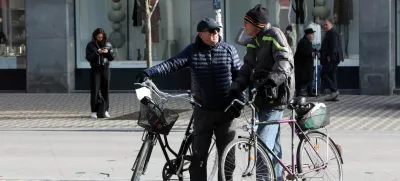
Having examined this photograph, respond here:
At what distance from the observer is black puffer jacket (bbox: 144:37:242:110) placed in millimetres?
7930

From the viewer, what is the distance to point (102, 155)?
11.5m

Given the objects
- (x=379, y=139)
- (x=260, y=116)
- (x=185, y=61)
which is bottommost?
(x=379, y=139)

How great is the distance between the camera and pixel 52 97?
20438mm

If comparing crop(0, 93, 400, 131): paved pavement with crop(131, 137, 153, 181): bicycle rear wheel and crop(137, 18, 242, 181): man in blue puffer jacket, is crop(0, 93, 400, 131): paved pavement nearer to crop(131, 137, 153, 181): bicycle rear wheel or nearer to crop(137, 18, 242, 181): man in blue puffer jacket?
crop(137, 18, 242, 181): man in blue puffer jacket

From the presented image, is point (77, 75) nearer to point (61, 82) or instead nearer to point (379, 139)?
point (61, 82)

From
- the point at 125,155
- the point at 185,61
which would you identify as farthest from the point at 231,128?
the point at 125,155

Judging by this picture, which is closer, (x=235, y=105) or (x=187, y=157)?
(x=235, y=105)

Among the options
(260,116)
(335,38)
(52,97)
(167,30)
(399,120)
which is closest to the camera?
(260,116)

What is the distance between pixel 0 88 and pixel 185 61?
1471 centimetres

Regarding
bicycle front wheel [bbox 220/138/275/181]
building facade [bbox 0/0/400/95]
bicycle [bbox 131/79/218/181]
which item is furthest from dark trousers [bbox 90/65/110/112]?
bicycle front wheel [bbox 220/138/275/181]

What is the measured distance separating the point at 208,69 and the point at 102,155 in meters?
3.95

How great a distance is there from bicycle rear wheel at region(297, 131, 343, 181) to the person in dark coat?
10694 millimetres

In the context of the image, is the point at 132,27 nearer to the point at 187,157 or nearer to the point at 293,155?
the point at 187,157

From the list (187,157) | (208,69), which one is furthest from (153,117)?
(208,69)
